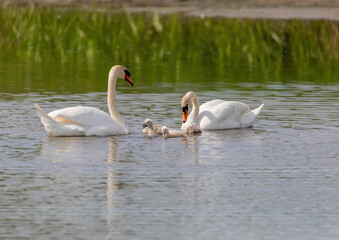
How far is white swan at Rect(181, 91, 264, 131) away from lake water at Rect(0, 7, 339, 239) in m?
0.31

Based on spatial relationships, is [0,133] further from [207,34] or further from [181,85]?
[207,34]

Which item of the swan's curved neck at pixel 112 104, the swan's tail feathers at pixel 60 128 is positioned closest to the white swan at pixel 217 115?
the swan's curved neck at pixel 112 104

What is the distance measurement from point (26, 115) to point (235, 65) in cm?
979

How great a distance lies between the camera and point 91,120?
1399cm

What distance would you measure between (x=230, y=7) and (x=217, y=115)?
24.6 m

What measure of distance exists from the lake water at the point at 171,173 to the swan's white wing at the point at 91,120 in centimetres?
16

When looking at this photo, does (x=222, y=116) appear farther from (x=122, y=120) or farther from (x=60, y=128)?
(x=60, y=128)

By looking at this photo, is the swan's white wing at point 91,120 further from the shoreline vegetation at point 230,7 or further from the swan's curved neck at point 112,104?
the shoreline vegetation at point 230,7

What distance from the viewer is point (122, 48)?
2869cm

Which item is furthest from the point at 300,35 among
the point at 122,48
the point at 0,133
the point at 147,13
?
the point at 0,133

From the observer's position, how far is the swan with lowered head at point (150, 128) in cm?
1392

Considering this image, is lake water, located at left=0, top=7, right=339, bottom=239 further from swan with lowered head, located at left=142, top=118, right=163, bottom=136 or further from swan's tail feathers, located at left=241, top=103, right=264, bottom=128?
swan's tail feathers, located at left=241, top=103, right=264, bottom=128

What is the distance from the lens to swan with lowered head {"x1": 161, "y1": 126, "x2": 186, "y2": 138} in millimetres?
13719

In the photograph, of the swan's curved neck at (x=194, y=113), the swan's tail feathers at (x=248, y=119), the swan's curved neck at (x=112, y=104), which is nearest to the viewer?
the swan's curved neck at (x=112, y=104)
